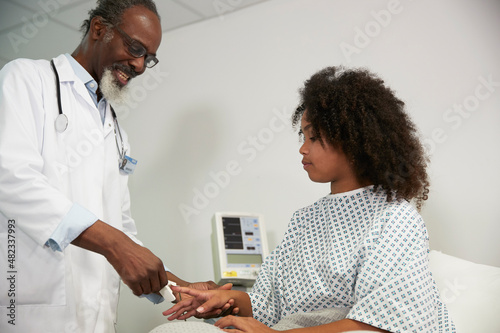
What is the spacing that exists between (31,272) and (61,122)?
0.44 metres

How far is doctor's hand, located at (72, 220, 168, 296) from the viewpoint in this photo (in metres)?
1.22

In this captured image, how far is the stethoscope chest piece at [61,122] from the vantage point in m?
1.43

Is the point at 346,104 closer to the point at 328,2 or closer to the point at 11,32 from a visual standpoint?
the point at 328,2

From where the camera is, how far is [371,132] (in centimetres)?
126

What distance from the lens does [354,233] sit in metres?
1.22

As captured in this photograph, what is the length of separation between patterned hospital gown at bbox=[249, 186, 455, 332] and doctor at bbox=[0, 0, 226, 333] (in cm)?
33

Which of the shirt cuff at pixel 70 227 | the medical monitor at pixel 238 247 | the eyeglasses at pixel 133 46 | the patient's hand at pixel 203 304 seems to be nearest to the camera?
the shirt cuff at pixel 70 227

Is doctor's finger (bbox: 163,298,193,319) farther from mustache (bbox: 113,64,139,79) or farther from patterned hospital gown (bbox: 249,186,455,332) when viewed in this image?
mustache (bbox: 113,64,139,79)

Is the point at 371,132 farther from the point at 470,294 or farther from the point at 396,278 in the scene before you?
the point at 470,294

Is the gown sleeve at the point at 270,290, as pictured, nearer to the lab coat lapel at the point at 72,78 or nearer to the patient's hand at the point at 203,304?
the patient's hand at the point at 203,304

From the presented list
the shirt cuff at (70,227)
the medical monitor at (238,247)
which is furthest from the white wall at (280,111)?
the shirt cuff at (70,227)

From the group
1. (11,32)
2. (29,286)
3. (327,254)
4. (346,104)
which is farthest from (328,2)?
(11,32)

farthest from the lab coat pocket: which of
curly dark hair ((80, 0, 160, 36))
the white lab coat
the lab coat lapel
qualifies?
curly dark hair ((80, 0, 160, 36))

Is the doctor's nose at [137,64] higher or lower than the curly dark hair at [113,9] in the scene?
lower
